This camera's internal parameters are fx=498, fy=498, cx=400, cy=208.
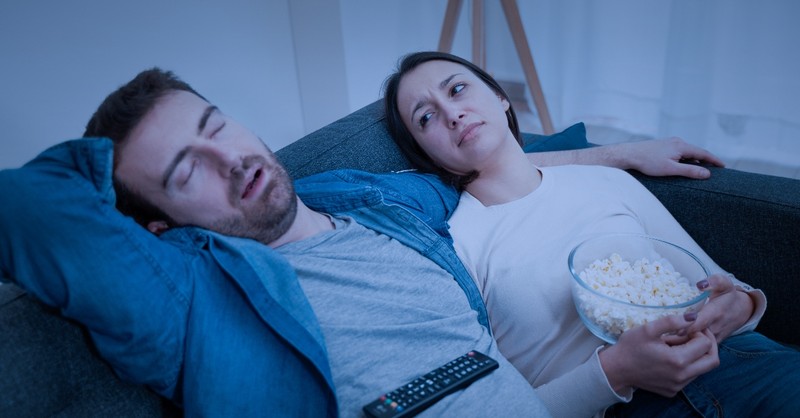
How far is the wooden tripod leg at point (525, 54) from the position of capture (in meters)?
2.64

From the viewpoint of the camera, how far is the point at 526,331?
3.62 feet

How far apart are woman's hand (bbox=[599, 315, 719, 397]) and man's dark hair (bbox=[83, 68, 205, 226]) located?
2.97 ft

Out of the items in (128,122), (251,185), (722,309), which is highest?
(128,122)

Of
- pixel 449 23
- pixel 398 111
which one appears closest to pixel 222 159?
pixel 398 111

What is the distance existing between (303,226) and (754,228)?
1.12 metres

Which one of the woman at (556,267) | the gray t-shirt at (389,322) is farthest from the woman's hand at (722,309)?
the gray t-shirt at (389,322)

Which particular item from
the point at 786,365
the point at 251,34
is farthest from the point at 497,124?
the point at 251,34

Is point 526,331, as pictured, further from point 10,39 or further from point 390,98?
point 10,39

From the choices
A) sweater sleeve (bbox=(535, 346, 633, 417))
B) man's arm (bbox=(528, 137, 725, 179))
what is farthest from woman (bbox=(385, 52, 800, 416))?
man's arm (bbox=(528, 137, 725, 179))

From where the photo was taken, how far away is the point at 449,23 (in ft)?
8.96

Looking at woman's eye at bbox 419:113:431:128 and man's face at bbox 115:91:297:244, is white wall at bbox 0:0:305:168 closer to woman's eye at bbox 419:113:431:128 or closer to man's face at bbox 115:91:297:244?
man's face at bbox 115:91:297:244

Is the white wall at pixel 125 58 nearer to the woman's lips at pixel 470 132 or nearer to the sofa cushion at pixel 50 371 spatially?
the sofa cushion at pixel 50 371

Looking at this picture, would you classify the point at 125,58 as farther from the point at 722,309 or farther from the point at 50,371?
the point at 722,309

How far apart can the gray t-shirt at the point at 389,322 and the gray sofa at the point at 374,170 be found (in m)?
0.33
